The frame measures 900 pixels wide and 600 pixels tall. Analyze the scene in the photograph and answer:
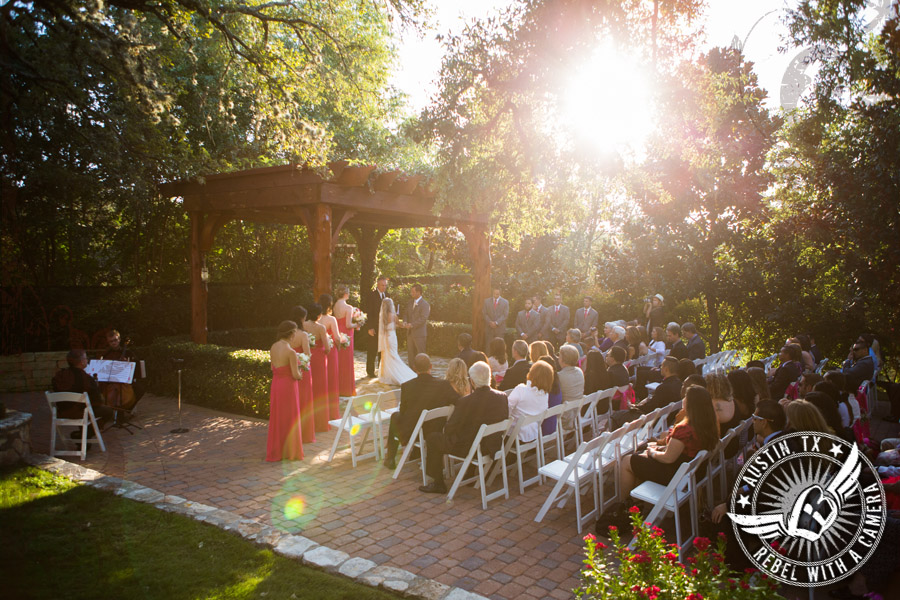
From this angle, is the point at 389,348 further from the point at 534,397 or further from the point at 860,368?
the point at 860,368

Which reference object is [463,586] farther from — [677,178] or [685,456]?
[677,178]

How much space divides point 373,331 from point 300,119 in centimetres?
430

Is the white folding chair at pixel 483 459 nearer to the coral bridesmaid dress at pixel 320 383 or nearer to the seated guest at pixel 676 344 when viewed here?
the coral bridesmaid dress at pixel 320 383

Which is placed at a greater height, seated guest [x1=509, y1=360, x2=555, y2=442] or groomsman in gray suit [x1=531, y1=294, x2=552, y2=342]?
groomsman in gray suit [x1=531, y1=294, x2=552, y2=342]

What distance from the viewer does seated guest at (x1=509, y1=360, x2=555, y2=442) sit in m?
6.16

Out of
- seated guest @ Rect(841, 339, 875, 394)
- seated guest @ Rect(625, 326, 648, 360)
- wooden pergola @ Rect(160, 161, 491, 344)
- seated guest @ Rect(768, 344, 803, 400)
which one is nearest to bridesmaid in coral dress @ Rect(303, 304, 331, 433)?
wooden pergola @ Rect(160, 161, 491, 344)

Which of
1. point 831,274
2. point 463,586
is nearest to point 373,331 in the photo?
point 463,586


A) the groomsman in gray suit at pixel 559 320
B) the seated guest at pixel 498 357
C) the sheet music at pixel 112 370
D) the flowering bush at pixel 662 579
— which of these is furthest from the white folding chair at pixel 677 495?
the groomsman in gray suit at pixel 559 320

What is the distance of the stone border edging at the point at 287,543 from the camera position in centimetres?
384

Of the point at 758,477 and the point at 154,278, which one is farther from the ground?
the point at 154,278

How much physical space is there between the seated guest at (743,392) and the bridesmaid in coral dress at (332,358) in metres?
5.65

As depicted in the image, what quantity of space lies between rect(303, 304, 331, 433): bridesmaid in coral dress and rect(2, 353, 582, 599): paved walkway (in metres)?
0.31

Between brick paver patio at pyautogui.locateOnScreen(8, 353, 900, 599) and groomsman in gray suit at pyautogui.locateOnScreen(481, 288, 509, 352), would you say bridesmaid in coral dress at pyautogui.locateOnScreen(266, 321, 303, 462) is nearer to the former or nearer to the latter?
brick paver patio at pyautogui.locateOnScreen(8, 353, 900, 599)

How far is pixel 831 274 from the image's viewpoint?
12039 millimetres
